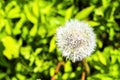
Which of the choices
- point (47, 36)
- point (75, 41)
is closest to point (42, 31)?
point (47, 36)

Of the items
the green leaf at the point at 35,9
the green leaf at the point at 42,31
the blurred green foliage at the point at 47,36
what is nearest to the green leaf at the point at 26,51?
the blurred green foliage at the point at 47,36

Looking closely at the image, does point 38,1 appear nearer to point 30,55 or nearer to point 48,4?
point 48,4

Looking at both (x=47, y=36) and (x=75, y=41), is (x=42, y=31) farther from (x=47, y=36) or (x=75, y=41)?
(x=75, y=41)

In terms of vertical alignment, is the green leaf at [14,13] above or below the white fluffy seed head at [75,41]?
above

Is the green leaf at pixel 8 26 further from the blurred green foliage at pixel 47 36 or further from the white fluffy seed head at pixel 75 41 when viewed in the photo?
the white fluffy seed head at pixel 75 41

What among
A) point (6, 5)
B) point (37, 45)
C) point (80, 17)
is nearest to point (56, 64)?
point (37, 45)

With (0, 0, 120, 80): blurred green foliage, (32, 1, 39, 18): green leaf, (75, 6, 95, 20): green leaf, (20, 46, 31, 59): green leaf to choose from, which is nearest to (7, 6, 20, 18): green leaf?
(0, 0, 120, 80): blurred green foliage
